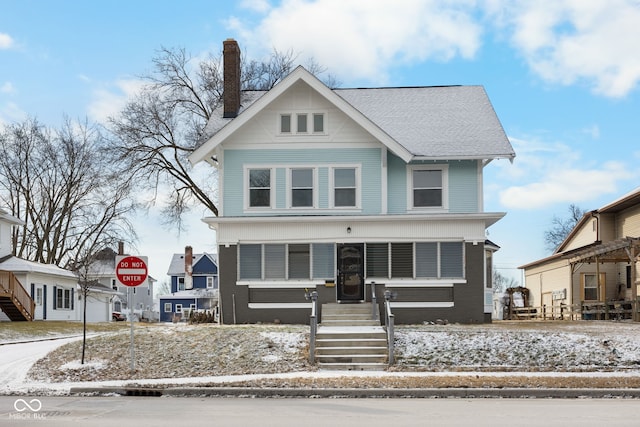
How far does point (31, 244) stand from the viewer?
60625mm

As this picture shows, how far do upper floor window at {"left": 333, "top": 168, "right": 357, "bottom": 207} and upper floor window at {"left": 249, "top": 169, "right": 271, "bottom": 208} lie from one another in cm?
244

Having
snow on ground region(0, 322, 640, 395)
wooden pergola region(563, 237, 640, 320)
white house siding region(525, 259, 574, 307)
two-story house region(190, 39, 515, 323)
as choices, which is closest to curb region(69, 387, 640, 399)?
snow on ground region(0, 322, 640, 395)

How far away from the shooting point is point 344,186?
97.5ft

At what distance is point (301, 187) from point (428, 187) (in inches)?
183

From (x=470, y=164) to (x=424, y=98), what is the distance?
5.42 metres

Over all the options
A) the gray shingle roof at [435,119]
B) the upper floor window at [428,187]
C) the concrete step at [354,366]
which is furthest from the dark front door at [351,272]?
the concrete step at [354,366]

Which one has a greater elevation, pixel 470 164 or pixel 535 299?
pixel 470 164

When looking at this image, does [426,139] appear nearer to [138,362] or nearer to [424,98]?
[424,98]

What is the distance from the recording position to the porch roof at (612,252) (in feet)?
100

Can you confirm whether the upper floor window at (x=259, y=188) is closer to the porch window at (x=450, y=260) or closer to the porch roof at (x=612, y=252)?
the porch window at (x=450, y=260)

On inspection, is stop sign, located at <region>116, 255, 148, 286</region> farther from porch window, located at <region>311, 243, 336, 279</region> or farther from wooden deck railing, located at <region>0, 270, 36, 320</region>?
wooden deck railing, located at <region>0, 270, 36, 320</region>

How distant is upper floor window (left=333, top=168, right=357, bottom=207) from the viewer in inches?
1168

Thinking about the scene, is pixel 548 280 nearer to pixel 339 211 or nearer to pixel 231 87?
pixel 339 211

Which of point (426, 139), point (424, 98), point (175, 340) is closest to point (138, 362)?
point (175, 340)
